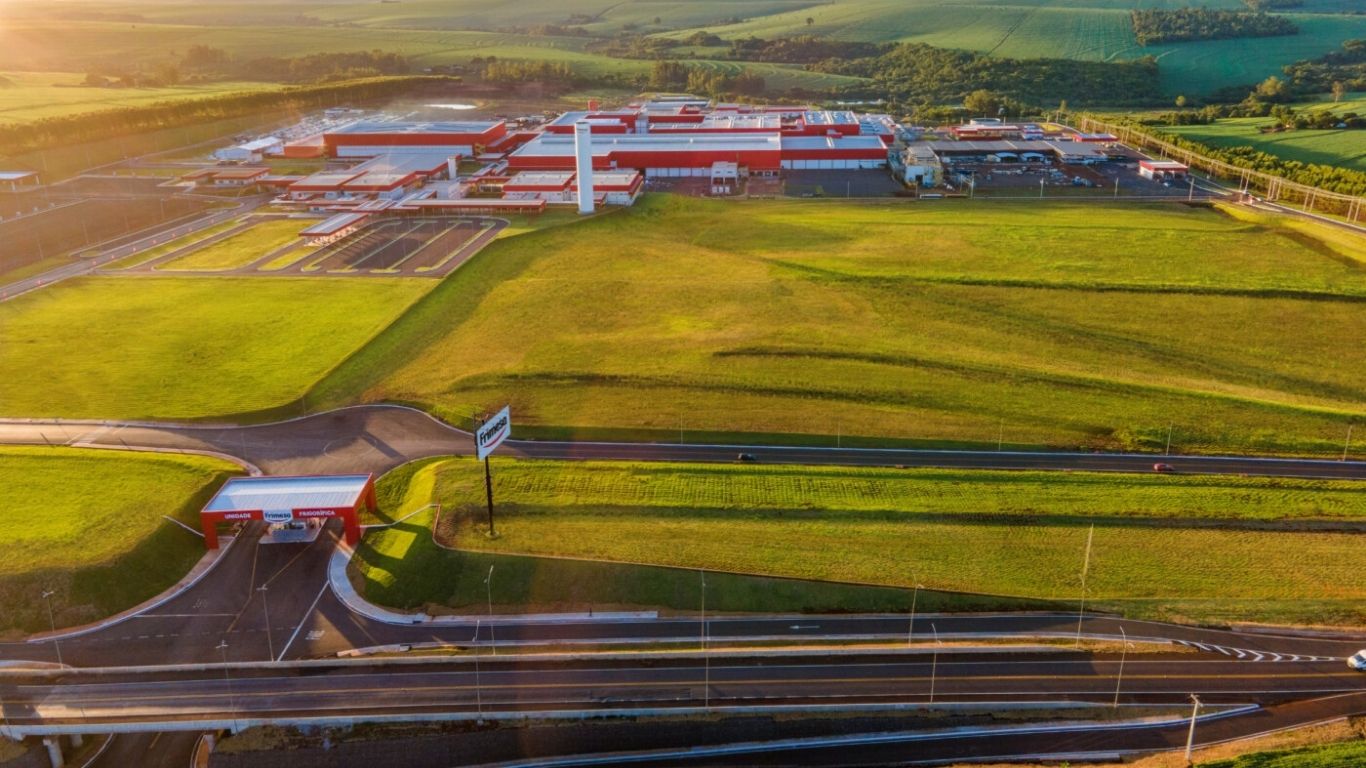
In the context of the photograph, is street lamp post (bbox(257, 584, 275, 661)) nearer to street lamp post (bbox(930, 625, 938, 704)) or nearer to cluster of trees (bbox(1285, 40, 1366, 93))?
street lamp post (bbox(930, 625, 938, 704))

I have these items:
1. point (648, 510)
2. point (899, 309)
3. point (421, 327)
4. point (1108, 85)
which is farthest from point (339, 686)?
point (1108, 85)

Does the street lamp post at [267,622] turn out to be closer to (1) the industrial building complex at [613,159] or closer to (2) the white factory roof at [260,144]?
(1) the industrial building complex at [613,159]

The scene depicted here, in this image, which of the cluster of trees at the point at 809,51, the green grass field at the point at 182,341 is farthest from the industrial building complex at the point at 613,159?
the cluster of trees at the point at 809,51

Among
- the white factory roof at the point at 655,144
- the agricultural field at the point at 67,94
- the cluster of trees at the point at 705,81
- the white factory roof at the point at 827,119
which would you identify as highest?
the cluster of trees at the point at 705,81

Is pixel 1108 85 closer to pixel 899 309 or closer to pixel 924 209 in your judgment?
pixel 924 209

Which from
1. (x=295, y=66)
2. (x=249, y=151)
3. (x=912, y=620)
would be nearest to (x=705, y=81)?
(x=295, y=66)

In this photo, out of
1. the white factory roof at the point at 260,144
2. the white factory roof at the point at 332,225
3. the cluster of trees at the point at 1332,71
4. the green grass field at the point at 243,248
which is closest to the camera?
the green grass field at the point at 243,248

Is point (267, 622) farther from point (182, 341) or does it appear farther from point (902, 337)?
point (902, 337)
